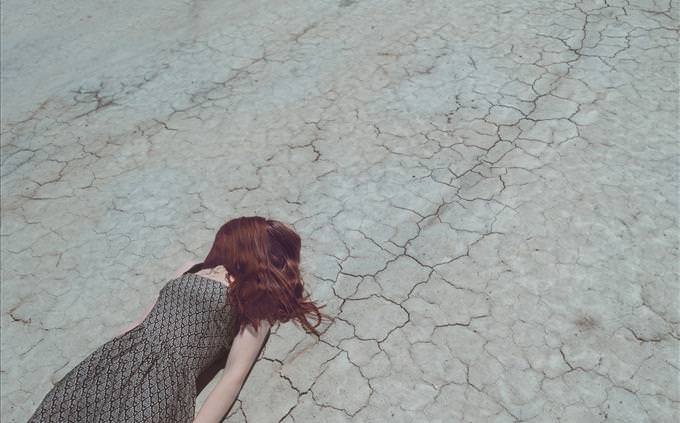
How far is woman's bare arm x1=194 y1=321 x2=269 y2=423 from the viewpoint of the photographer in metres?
1.85

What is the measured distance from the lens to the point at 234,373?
190 centimetres

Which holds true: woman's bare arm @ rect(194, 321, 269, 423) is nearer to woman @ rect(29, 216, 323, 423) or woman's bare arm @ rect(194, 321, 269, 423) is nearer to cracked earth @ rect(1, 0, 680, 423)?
woman @ rect(29, 216, 323, 423)

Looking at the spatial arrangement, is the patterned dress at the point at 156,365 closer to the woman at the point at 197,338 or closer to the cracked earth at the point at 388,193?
the woman at the point at 197,338

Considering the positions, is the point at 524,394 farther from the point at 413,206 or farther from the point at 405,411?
the point at 413,206

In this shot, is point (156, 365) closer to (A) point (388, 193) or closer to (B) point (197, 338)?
(B) point (197, 338)

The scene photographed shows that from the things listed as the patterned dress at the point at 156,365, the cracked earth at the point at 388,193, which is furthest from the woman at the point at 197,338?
the cracked earth at the point at 388,193

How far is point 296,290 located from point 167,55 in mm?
2345

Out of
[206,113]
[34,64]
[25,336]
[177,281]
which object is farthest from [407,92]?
[34,64]

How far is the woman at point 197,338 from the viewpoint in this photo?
1742 millimetres

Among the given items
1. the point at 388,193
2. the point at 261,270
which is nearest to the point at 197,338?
the point at 261,270

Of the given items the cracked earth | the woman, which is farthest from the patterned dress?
the cracked earth

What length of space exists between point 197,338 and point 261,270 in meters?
0.31

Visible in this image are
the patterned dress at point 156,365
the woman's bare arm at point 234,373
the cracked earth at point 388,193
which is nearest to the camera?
the patterned dress at point 156,365

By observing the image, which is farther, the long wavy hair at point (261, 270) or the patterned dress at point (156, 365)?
the long wavy hair at point (261, 270)
